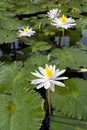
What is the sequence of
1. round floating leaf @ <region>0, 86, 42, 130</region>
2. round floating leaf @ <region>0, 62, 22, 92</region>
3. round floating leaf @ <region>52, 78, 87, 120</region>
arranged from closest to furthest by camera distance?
round floating leaf @ <region>0, 86, 42, 130</region> → round floating leaf @ <region>52, 78, 87, 120</region> → round floating leaf @ <region>0, 62, 22, 92</region>

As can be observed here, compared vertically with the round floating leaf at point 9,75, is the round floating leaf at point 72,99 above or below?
below

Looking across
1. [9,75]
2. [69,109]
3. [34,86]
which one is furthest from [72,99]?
[9,75]

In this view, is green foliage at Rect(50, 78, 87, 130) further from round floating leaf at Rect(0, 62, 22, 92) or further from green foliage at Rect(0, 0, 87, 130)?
round floating leaf at Rect(0, 62, 22, 92)

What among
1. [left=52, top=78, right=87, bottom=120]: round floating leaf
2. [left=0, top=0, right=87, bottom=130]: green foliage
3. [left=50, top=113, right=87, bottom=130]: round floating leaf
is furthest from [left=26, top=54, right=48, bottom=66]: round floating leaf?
[left=50, top=113, right=87, bottom=130]: round floating leaf

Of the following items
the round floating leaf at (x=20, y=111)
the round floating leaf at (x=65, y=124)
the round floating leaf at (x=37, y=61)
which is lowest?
the round floating leaf at (x=65, y=124)

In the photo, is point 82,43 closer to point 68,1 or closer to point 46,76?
point 46,76

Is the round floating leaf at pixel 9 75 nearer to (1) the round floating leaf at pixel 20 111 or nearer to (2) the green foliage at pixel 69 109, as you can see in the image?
(1) the round floating leaf at pixel 20 111

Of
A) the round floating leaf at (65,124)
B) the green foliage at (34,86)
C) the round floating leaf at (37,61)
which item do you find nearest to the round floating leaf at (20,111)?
the green foliage at (34,86)
